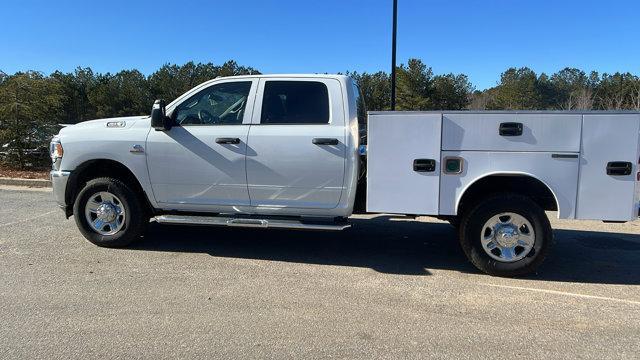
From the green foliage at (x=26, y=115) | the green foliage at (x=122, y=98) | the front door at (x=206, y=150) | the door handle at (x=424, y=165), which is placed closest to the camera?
the door handle at (x=424, y=165)

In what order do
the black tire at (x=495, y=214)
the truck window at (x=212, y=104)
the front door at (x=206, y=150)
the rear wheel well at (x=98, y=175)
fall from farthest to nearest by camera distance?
the rear wheel well at (x=98, y=175) < the truck window at (x=212, y=104) < the front door at (x=206, y=150) < the black tire at (x=495, y=214)

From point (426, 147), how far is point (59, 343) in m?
3.64

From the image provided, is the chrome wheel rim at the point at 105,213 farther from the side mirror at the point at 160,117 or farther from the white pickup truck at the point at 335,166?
the side mirror at the point at 160,117

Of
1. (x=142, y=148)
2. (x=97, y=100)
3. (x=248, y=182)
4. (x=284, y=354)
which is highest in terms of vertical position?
(x=97, y=100)

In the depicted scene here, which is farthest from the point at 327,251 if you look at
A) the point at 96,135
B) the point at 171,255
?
the point at 96,135

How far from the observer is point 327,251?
241 inches

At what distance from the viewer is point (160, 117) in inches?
221

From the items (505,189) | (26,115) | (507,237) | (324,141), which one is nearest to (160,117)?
(324,141)

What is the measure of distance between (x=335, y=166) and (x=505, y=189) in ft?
5.94

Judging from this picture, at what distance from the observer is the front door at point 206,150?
5625mm

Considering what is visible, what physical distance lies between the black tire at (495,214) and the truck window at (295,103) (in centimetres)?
190

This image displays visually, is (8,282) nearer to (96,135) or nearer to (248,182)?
(96,135)

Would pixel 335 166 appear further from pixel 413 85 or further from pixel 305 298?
pixel 413 85

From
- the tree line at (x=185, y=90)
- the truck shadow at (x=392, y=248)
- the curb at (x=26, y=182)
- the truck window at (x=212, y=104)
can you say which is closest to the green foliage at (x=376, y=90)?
the tree line at (x=185, y=90)
